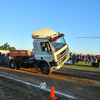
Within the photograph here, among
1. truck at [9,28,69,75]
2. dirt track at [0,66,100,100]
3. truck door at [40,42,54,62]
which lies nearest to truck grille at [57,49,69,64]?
truck at [9,28,69,75]

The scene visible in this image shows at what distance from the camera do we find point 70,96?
4.54 m

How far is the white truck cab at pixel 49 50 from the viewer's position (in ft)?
27.7

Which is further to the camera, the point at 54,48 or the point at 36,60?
the point at 36,60

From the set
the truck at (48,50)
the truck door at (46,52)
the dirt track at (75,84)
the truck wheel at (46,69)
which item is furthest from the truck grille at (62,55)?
the dirt track at (75,84)

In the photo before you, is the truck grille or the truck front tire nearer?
the truck grille

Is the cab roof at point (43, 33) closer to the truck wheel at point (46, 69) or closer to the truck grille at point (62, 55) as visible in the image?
the truck grille at point (62, 55)

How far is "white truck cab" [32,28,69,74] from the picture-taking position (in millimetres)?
8445

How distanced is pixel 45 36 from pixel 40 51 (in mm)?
1379

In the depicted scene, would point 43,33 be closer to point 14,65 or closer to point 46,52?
point 46,52

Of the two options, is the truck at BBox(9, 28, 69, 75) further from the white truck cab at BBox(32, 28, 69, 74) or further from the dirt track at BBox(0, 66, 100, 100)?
the dirt track at BBox(0, 66, 100, 100)

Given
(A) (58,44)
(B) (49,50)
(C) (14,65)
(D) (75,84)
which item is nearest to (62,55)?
(A) (58,44)

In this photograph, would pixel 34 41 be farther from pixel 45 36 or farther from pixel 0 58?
pixel 0 58

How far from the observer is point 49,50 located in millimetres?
8453

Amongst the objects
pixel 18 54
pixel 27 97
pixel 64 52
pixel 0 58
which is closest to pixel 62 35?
pixel 64 52
